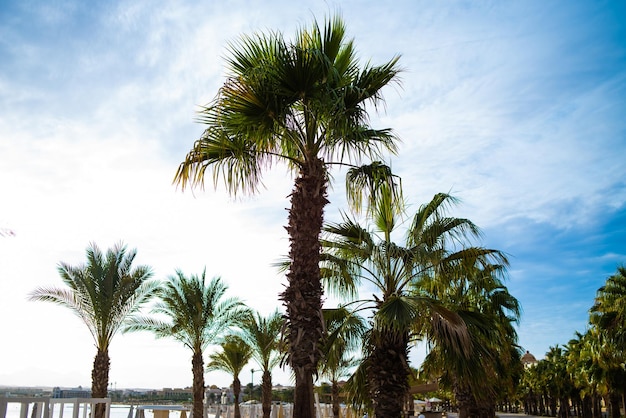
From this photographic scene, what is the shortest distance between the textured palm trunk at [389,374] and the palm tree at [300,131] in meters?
3.44

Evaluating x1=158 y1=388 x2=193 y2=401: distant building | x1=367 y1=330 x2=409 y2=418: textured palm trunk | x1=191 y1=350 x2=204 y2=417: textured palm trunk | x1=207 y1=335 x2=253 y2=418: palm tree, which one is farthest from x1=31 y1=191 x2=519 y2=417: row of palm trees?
Answer: x1=158 y1=388 x2=193 y2=401: distant building

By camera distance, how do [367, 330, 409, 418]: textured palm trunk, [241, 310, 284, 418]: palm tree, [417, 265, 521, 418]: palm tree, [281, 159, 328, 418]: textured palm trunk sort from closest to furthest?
[281, 159, 328, 418]: textured palm trunk → [417, 265, 521, 418]: palm tree → [367, 330, 409, 418]: textured palm trunk → [241, 310, 284, 418]: palm tree

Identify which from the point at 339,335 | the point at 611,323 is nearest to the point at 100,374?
the point at 339,335

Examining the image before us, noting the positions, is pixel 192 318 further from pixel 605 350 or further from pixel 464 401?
pixel 605 350

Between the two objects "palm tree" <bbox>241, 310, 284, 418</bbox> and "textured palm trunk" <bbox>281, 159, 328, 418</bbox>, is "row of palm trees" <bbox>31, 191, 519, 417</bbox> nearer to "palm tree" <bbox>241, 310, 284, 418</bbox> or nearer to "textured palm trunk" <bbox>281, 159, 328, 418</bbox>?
"textured palm trunk" <bbox>281, 159, 328, 418</bbox>

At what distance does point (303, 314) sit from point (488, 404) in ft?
57.8

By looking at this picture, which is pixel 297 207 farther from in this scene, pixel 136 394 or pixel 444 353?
pixel 136 394

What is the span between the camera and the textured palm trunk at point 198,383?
21.3 m

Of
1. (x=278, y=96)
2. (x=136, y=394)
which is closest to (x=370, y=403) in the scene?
(x=278, y=96)

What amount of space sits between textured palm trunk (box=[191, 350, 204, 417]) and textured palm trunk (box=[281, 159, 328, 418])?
47.6 ft

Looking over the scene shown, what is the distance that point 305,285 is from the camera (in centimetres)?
844

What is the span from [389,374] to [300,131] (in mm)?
5389

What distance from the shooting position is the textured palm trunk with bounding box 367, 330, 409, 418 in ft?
37.1

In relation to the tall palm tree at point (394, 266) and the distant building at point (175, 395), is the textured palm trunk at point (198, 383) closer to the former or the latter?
the tall palm tree at point (394, 266)
